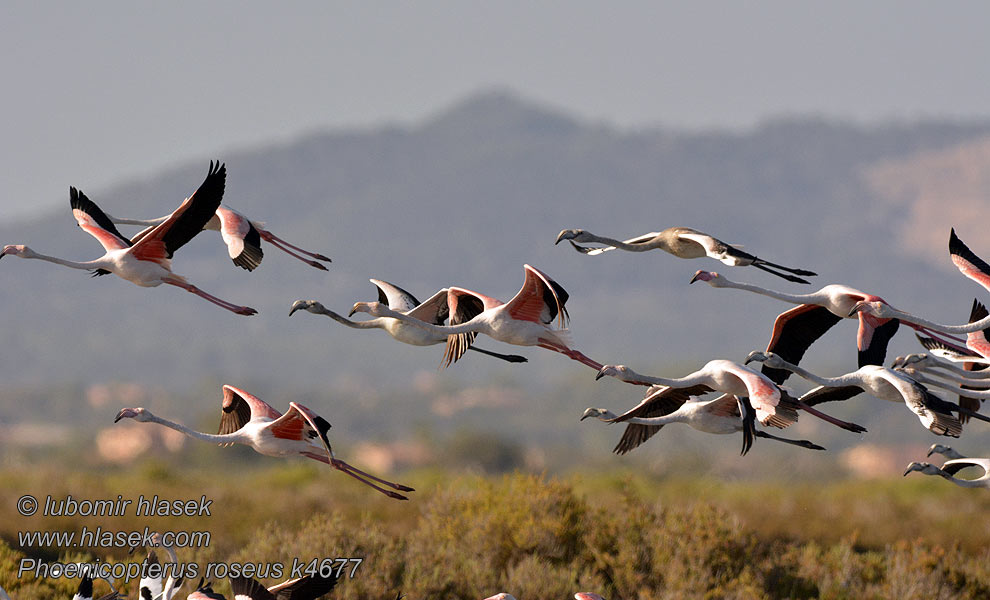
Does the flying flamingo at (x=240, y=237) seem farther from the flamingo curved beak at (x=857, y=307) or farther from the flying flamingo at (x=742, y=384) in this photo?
the flamingo curved beak at (x=857, y=307)

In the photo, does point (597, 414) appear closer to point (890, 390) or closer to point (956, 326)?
point (890, 390)

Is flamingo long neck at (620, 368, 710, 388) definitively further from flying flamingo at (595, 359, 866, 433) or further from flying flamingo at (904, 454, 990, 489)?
flying flamingo at (904, 454, 990, 489)

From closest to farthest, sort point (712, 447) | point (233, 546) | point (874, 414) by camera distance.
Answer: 1. point (233, 546)
2. point (712, 447)
3. point (874, 414)

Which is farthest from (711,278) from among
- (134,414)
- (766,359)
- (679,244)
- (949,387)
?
(134,414)

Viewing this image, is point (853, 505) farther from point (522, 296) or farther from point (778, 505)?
point (522, 296)

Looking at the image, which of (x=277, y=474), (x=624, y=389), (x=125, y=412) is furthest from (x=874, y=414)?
(x=125, y=412)

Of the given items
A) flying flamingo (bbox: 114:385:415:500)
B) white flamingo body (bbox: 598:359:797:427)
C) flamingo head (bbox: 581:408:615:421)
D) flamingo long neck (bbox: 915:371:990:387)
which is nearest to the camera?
white flamingo body (bbox: 598:359:797:427)

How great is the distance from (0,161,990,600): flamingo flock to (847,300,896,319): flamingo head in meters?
0.01

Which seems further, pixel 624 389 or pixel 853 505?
pixel 624 389

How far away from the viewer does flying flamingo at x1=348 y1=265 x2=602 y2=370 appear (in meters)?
7.10

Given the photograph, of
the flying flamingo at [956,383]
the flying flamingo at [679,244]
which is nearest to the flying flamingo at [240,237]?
the flying flamingo at [679,244]

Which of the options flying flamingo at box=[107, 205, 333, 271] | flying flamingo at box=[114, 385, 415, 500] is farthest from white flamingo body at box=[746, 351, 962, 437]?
flying flamingo at box=[107, 205, 333, 271]

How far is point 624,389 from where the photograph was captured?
165 meters

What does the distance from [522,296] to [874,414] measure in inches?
7303
